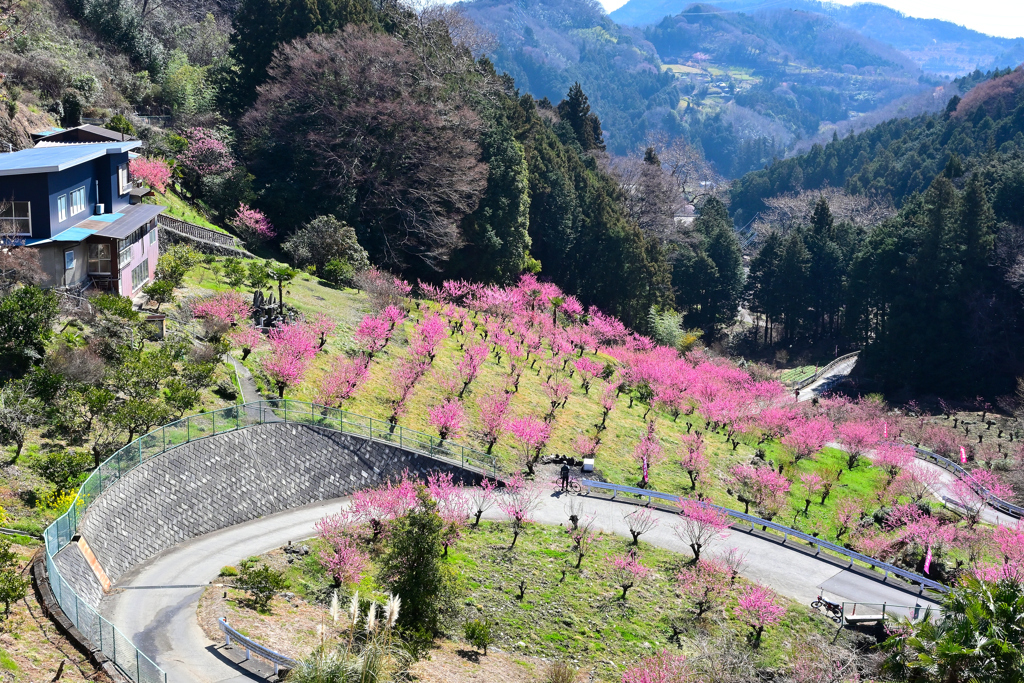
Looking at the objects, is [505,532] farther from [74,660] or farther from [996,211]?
[996,211]

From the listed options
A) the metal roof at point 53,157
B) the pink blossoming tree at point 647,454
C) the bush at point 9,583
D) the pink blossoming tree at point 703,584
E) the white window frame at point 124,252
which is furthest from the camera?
the pink blossoming tree at point 647,454

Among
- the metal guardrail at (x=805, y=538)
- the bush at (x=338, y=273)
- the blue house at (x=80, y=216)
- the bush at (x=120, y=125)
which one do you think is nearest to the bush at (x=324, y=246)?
the bush at (x=338, y=273)

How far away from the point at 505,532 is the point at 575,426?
38.0 feet

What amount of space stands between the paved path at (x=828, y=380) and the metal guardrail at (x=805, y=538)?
110 feet

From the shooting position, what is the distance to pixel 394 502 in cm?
2516

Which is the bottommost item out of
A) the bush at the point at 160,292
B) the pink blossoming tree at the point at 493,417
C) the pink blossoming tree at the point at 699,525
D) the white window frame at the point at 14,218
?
the pink blossoming tree at the point at 699,525

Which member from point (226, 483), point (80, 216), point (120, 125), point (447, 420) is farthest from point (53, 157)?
point (120, 125)

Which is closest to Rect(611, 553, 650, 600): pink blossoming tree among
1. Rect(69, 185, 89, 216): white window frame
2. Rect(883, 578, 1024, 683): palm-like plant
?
Rect(883, 578, 1024, 683): palm-like plant

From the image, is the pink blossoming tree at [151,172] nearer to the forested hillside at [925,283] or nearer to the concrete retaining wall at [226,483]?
the concrete retaining wall at [226,483]

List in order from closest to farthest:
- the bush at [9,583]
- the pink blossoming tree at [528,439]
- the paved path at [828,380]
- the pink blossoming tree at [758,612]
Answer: the bush at [9,583] → the pink blossoming tree at [758,612] → the pink blossoming tree at [528,439] → the paved path at [828,380]

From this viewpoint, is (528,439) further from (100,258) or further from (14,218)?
(14,218)

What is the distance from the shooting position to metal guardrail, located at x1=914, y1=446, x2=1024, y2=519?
129ft

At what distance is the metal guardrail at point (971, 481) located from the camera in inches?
1544

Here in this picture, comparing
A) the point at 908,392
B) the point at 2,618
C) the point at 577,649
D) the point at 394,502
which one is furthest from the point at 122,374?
the point at 908,392
